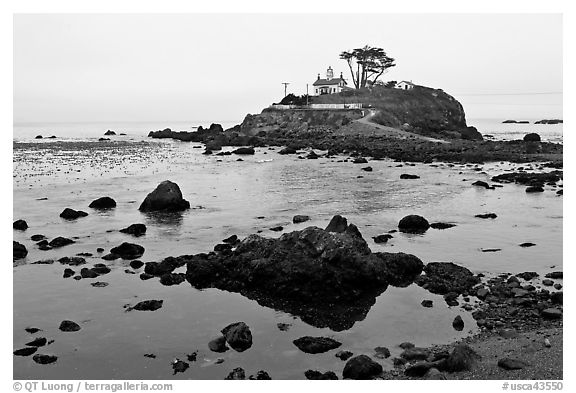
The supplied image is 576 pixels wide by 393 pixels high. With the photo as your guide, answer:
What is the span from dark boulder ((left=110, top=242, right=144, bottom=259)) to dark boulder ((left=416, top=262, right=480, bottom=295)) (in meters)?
12.6

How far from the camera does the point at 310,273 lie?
19.8m

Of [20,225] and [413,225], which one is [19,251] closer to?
[20,225]


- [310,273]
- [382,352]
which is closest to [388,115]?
[310,273]

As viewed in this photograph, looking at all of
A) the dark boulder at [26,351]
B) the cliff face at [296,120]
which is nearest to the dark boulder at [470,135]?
the cliff face at [296,120]

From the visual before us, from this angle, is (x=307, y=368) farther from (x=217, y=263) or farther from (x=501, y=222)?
(x=501, y=222)

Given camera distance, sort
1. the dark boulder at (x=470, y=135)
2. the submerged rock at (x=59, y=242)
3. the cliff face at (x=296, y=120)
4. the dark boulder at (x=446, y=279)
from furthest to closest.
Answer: the cliff face at (x=296, y=120)
the dark boulder at (x=470, y=135)
the submerged rock at (x=59, y=242)
the dark boulder at (x=446, y=279)

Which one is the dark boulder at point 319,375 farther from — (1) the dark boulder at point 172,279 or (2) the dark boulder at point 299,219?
(2) the dark boulder at point 299,219

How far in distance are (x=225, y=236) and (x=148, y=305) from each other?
401 inches

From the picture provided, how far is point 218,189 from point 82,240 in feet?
63.9

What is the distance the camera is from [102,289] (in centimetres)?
2047

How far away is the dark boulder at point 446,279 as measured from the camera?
65.5ft

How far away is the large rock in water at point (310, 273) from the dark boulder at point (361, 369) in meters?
3.74

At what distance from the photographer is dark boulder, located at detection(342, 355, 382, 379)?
44.6 feet

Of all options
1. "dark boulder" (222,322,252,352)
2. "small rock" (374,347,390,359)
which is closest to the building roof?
"dark boulder" (222,322,252,352)
